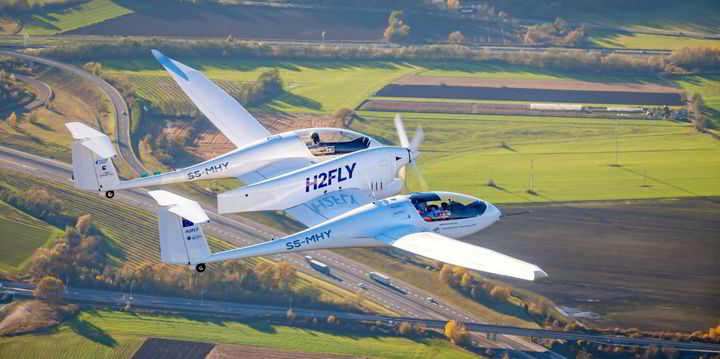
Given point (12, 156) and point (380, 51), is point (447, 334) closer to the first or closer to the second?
point (12, 156)

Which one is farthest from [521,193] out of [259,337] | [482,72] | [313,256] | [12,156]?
[12,156]

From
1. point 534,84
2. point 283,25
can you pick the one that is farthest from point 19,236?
point 283,25

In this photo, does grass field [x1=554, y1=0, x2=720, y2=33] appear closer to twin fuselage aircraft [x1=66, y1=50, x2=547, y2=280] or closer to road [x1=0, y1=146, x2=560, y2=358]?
road [x1=0, y1=146, x2=560, y2=358]

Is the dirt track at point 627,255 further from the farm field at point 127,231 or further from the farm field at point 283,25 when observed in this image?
the farm field at point 283,25

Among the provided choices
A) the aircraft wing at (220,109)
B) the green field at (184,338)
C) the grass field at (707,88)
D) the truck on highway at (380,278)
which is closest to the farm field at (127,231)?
the truck on highway at (380,278)

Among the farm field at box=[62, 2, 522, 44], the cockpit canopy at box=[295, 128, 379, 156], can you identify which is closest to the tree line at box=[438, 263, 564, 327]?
the cockpit canopy at box=[295, 128, 379, 156]

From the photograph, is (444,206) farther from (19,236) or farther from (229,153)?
(19,236)

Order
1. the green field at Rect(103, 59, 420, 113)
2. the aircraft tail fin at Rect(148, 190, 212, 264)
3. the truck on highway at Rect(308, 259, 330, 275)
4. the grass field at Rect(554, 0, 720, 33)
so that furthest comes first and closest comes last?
the grass field at Rect(554, 0, 720, 33) → the green field at Rect(103, 59, 420, 113) → the truck on highway at Rect(308, 259, 330, 275) → the aircraft tail fin at Rect(148, 190, 212, 264)
